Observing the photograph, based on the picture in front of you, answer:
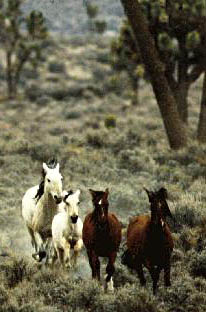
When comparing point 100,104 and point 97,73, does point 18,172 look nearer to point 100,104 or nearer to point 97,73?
point 100,104

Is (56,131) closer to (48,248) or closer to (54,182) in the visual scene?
(48,248)

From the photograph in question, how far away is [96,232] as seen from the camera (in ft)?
23.0

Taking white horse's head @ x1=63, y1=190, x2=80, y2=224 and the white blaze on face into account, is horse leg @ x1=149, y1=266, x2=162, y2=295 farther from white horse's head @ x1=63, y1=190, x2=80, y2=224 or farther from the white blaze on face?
the white blaze on face

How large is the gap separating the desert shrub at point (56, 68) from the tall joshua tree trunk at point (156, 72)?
94.6 feet

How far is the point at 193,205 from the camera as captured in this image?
35.9 ft

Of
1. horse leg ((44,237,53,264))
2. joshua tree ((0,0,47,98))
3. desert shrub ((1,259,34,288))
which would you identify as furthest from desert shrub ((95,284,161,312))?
joshua tree ((0,0,47,98))

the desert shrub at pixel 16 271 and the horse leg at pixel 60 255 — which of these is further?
the horse leg at pixel 60 255

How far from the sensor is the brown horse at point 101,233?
22.4 feet

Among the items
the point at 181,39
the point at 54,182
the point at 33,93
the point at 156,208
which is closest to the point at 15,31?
the point at 33,93

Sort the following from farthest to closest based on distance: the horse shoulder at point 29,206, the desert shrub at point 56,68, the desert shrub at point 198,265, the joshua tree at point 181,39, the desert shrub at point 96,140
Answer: the desert shrub at point 56,68, the joshua tree at point 181,39, the desert shrub at point 96,140, the horse shoulder at point 29,206, the desert shrub at point 198,265

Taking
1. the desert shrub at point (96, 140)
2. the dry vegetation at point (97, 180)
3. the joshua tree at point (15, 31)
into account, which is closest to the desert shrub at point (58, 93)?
the dry vegetation at point (97, 180)

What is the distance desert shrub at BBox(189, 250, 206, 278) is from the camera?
319 inches

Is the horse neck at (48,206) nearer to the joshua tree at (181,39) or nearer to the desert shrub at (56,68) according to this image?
the joshua tree at (181,39)

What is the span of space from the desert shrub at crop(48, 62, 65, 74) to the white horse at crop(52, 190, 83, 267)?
123ft
